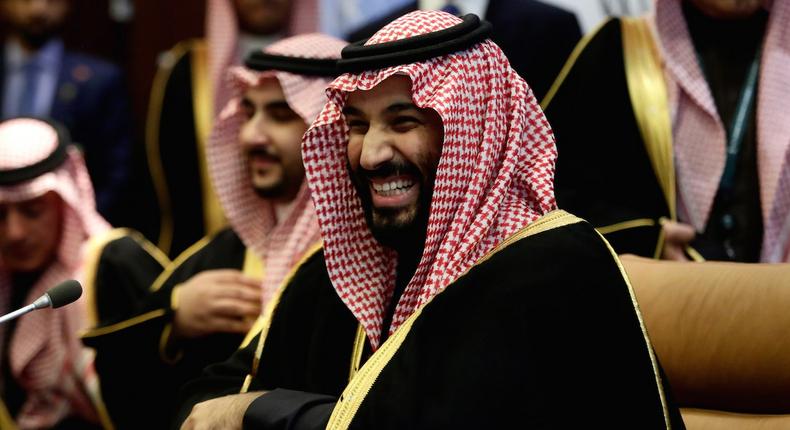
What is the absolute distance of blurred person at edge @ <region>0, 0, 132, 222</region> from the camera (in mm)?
4867

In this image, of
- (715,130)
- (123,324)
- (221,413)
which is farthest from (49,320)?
(715,130)

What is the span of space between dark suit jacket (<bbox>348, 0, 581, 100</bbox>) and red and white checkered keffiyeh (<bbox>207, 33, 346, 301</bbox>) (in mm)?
486

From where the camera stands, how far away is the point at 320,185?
2.68 metres

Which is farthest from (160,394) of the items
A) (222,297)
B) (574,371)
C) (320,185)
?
(574,371)

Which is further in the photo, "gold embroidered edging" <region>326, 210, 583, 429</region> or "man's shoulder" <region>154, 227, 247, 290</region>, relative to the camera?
"man's shoulder" <region>154, 227, 247, 290</region>

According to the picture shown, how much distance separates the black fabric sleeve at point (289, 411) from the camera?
7.77 ft

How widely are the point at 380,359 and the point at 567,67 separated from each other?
4.72 feet

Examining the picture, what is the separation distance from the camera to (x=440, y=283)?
7.75 ft

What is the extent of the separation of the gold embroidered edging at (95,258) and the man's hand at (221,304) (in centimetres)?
61

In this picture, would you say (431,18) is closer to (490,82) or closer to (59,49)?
(490,82)

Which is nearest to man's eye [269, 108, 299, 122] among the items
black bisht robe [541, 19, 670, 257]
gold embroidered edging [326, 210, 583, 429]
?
black bisht robe [541, 19, 670, 257]

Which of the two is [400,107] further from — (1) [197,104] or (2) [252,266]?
(1) [197,104]

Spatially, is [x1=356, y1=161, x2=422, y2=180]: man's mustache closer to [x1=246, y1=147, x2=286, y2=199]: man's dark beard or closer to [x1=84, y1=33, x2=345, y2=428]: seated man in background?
[x1=84, y1=33, x2=345, y2=428]: seated man in background

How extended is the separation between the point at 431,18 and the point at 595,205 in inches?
37.1
